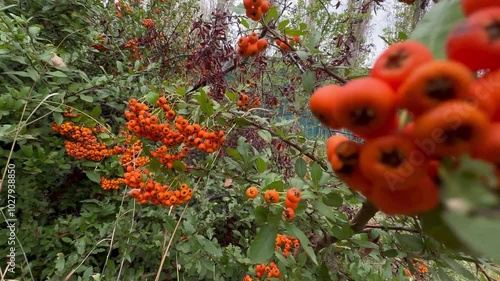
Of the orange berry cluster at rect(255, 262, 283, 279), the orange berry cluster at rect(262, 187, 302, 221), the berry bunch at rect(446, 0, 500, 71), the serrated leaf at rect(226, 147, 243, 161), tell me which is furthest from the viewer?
the orange berry cluster at rect(255, 262, 283, 279)

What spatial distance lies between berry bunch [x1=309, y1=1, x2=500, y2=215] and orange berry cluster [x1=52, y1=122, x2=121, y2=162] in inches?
82.4

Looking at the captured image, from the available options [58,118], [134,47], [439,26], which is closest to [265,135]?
[439,26]

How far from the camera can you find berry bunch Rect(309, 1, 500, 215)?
33 centimetres

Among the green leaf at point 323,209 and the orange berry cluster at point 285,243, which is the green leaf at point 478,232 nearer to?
the green leaf at point 323,209

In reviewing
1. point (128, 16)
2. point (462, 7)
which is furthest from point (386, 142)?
point (128, 16)

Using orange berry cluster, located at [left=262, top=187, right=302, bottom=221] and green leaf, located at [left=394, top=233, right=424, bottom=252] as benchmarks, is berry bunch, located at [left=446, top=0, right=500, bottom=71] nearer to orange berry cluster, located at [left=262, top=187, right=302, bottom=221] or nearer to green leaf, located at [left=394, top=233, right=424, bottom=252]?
orange berry cluster, located at [left=262, top=187, right=302, bottom=221]

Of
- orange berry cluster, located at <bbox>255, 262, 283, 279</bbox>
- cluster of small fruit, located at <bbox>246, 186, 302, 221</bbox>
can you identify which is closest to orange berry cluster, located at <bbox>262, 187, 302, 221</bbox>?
cluster of small fruit, located at <bbox>246, 186, 302, 221</bbox>

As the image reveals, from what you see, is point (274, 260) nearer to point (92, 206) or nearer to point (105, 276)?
point (105, 276)

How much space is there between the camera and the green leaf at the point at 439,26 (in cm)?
42

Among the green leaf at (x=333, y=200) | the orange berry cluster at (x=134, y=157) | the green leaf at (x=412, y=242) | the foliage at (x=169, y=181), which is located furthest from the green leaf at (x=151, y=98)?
the green leaf at (x=412, y=242)

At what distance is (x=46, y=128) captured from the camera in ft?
8.02

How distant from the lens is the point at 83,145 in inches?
88.4

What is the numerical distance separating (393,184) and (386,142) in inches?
1.9

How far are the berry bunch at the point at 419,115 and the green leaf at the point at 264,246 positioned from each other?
88cm
